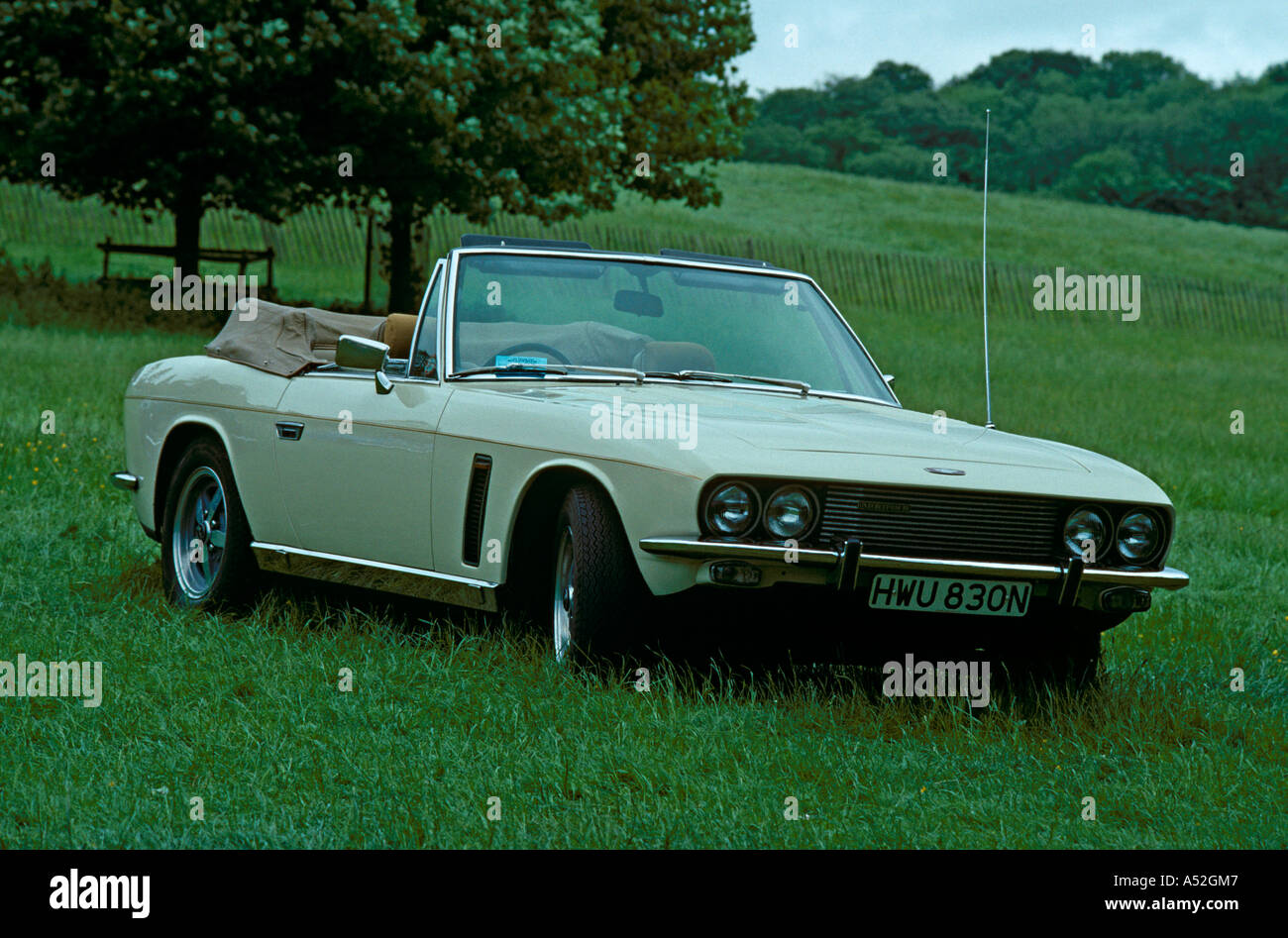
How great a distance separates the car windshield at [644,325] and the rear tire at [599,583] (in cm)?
113

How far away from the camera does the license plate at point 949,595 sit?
553 cm

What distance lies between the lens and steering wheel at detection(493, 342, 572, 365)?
270 inches

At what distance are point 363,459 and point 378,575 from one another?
46 centimetres

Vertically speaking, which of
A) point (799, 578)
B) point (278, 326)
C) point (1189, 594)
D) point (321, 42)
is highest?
point (321, 42)

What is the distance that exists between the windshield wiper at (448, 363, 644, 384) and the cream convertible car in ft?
0.04

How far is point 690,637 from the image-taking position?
577 cm

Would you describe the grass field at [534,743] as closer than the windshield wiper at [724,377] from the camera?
Yes

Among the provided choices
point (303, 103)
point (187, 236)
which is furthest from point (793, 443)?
point (187, 236)

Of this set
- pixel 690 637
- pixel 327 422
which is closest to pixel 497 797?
pixel 690 637

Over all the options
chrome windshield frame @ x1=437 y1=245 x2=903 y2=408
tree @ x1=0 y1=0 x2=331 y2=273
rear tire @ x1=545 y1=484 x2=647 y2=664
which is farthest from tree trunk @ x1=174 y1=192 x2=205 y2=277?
rear tire @ x1=545 y1=484 x2=647 y2=664

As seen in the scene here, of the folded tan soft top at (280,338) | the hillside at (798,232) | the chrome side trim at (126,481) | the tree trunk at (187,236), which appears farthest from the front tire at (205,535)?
the hillside at (798,232)

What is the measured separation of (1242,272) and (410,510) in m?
56.7

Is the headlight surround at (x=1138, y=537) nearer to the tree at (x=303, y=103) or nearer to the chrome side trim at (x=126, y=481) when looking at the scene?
the chrome side trim at (x=126, y=481)
